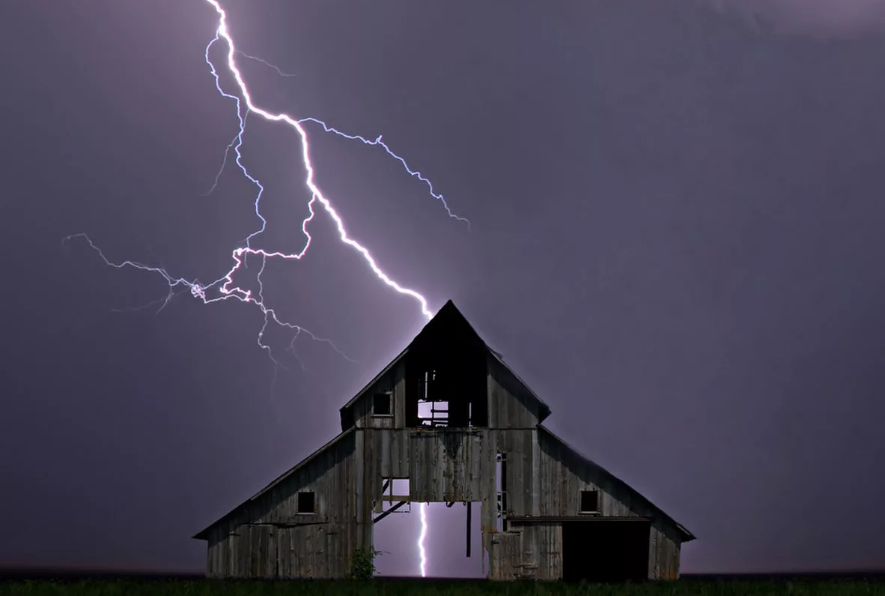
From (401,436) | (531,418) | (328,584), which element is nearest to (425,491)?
(401,436)

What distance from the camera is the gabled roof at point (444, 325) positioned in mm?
36938

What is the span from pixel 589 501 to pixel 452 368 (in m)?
6.64

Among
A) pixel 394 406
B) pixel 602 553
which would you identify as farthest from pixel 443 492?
pixel 602 553

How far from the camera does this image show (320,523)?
36.4 metres

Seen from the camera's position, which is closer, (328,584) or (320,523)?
(328,584)

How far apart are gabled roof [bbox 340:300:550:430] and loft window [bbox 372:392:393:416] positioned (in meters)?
0.53

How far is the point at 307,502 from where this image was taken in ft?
120

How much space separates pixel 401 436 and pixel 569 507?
239 inches

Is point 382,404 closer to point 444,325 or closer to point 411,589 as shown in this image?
point 444,325

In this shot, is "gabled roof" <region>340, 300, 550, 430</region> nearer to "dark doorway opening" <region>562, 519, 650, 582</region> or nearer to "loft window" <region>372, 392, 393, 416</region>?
"loft window" <region>372, 392, 393, 416</region>

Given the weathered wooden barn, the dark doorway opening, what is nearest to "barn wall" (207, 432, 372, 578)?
the weathered wooden barn

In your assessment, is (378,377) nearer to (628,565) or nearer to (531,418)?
(531,418)

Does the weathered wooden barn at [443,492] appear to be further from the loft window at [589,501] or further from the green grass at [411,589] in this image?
the green grass at [411,589]

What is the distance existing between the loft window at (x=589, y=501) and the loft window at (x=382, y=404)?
23.1ft
